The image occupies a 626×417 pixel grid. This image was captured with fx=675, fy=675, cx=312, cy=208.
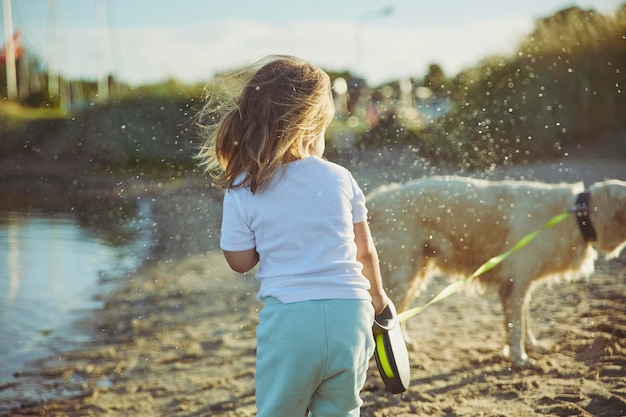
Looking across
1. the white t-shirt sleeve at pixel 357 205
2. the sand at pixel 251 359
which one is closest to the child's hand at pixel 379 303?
the white t-shirt sleeve at pixel 357 205

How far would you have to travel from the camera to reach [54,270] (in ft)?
31.2

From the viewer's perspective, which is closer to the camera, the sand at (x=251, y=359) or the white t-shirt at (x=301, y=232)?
the white t-shirt at (x=301, y=232)

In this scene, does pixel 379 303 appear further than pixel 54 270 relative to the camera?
No

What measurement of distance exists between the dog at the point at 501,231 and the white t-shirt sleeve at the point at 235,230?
3.05m

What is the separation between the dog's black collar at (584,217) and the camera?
5070mm

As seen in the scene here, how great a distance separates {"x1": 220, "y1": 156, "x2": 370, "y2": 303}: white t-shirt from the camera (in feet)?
7.54

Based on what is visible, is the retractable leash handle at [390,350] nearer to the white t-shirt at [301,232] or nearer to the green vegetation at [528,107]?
the white t-shirt at [301,232]

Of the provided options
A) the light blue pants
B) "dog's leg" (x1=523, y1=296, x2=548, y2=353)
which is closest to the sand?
Answer: "dog's leg" (x1=523, y1=296, x2=548, y2=353)

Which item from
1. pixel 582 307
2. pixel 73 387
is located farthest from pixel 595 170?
pixel 73 387

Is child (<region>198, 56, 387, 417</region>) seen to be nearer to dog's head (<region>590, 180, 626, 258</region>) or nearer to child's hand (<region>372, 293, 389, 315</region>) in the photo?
child's hand (<region>372, 293, 389, 315</region>)

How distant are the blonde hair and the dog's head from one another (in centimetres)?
326

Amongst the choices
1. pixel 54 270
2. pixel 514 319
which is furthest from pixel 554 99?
pixel 514 319

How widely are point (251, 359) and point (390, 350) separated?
2.66m

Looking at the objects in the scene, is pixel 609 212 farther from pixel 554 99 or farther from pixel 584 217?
pixel 554 99
